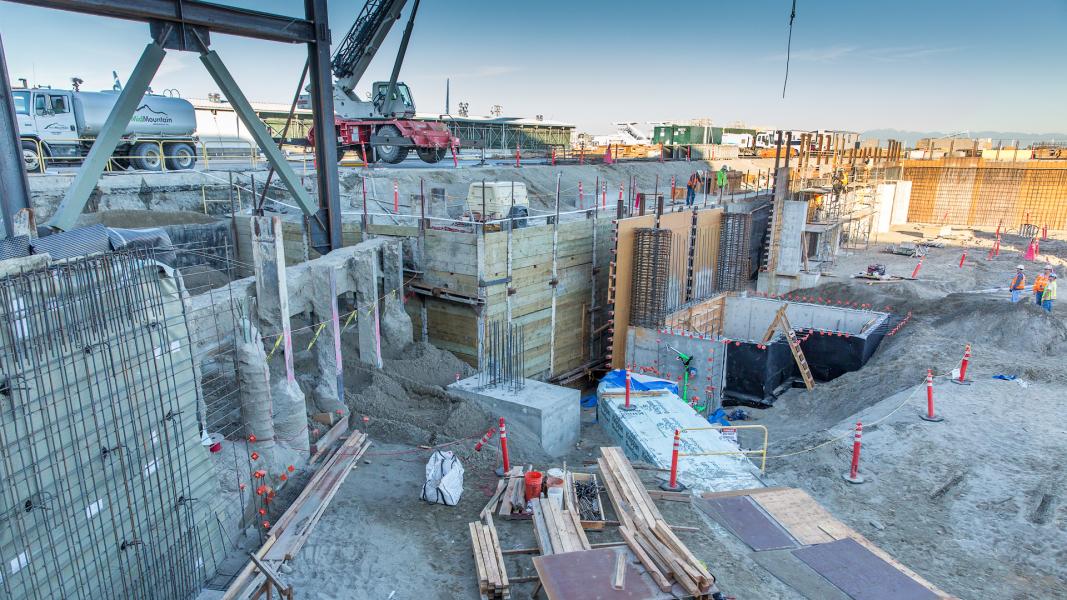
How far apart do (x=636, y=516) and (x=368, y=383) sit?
19.4 feet

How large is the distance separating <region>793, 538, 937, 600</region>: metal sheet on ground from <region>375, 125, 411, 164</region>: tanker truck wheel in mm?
19381

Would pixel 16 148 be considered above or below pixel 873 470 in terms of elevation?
above

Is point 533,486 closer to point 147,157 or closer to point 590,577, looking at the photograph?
point 590,577

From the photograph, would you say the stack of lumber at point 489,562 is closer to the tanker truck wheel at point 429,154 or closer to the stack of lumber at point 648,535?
the stack of lumber at point 648,535

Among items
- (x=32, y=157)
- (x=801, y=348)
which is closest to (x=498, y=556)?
(x=801, y=348)

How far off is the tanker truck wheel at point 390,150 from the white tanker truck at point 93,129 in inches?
242

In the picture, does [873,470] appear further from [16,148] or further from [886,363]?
[16,148]

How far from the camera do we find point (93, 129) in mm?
17797

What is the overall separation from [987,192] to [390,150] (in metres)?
37.1

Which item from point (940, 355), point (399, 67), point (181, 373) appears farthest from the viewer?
point (399, 67)

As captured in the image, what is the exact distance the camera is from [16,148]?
7105 mm

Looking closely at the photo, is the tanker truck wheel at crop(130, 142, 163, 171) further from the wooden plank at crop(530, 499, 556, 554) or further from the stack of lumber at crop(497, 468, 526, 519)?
the wooden plank at crop(530, 499, 556, 554)

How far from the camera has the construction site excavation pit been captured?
15.6 metres

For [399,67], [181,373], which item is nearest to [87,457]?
[181,373]
